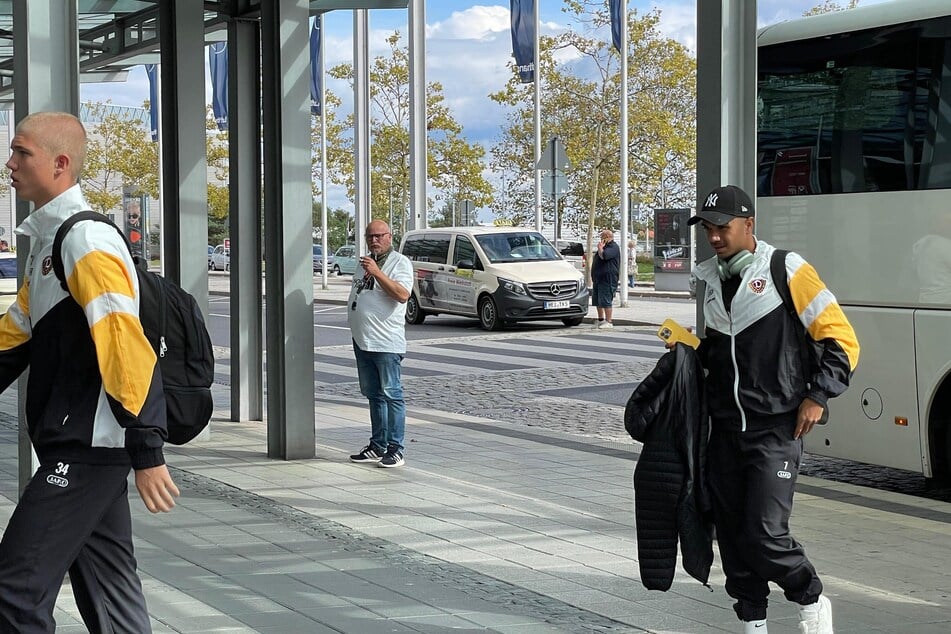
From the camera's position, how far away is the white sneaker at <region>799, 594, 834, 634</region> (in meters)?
5.12

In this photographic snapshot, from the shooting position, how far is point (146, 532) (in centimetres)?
784

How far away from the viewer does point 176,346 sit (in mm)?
4105

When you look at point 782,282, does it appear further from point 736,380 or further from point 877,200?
point 877,200

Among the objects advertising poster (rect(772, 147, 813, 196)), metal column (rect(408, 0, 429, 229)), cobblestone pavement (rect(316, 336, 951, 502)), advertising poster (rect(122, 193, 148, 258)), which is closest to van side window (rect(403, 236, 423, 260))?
metal column (rect(408, 0, 429, 229))

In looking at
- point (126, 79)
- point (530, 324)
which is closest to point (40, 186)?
point (126, 79)

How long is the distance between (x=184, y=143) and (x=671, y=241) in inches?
1021

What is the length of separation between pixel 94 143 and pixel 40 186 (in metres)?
72.5

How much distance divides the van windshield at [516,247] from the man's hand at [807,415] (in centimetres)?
2148

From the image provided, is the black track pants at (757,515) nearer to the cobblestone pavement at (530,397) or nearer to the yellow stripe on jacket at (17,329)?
the yellow stripe on jacket at (17,329)

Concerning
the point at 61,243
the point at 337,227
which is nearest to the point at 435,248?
the point at 61,243

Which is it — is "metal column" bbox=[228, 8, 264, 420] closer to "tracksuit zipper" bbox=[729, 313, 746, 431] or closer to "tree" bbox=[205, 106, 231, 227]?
"tracksuit zipper" bbox=[729, 313, 746, 431]

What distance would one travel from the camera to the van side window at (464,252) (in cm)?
2681

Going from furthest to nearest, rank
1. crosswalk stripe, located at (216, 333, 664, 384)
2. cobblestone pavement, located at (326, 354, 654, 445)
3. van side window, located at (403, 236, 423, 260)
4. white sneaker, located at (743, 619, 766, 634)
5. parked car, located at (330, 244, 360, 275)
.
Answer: parked car, located at (330, 244, 360, 275)
van side window, located at (403, 236, 423, 260)
crosswalk stripe, located at (216, 333, 664, 384)
cobblestone pavement, located at (326, 354, 654, 445)
white sneaker, located at (743, 619, 766, 634)

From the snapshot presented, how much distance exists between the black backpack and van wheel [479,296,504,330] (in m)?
21.8
